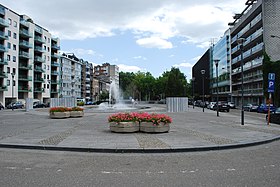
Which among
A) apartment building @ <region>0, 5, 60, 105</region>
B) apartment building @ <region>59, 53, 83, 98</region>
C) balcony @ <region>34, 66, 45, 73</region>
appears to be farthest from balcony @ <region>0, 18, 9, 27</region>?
apartment building @ <region>59, 53, 83, 98</region>

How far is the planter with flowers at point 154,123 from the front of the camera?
45.7 feet

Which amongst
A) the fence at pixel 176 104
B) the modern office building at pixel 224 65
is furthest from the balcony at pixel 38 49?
the fence at pixel 176 104

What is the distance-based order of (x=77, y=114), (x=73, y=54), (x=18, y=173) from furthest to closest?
(x=73, y=54), (x=77, y=114), (x=18, y=173)

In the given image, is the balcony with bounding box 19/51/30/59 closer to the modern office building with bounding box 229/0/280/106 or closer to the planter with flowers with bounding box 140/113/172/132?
the modern office building with bounding box 229/0/280/106

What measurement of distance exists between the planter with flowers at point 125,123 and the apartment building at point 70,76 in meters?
86.4

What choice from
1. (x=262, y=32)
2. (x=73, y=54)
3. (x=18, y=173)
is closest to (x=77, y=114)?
(x=18, y=173)

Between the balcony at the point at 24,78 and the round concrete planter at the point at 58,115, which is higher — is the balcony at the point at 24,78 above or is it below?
above

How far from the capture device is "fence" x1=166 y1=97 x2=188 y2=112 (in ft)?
127

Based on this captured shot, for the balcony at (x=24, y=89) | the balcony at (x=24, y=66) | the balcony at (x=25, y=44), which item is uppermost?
the balcony at (x=25, y=44)

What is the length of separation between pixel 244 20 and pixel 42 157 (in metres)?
68.1

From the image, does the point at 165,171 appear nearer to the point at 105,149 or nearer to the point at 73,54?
the point at 105,149

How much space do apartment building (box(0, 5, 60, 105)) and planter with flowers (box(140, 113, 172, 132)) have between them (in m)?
56.3

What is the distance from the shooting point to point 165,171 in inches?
275

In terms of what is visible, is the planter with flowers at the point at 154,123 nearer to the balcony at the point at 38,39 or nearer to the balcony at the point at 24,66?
the balcony at the point at 24,66
